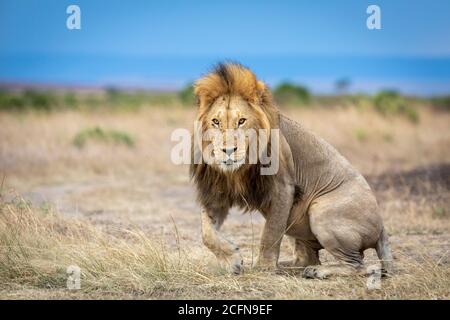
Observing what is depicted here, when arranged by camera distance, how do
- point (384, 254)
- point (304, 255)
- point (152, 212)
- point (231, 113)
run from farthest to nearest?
1. point (152, 212)
2. point (304, 255)
3. point (384, 254)
4. point (231, 113)

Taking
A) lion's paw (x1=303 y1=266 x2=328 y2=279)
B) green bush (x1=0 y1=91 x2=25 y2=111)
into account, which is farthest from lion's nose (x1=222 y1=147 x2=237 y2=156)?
green bush (x1=0 y1=91 x2=25 y2=111)

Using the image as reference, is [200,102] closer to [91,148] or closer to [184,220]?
[184,220]

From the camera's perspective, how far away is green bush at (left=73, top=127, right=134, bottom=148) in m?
16.7

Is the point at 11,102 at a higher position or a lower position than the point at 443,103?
higher

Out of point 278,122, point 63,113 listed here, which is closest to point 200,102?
point 278,122

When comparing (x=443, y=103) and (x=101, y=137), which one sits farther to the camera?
(x=443, y=103)

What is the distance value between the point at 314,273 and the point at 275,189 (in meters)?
0.76

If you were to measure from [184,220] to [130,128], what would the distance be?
10320 millimetres

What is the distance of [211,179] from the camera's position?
6.40 meters

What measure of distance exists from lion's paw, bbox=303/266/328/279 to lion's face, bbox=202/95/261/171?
114 centimetres

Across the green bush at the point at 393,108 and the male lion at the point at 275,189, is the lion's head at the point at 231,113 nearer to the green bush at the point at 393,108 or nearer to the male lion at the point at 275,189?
the male lion at the point at 275,189

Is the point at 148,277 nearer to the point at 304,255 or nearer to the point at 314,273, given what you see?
the point at 314,273

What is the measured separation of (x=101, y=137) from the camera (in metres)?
17.3

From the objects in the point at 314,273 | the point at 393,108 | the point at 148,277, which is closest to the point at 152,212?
the point at 148,277
